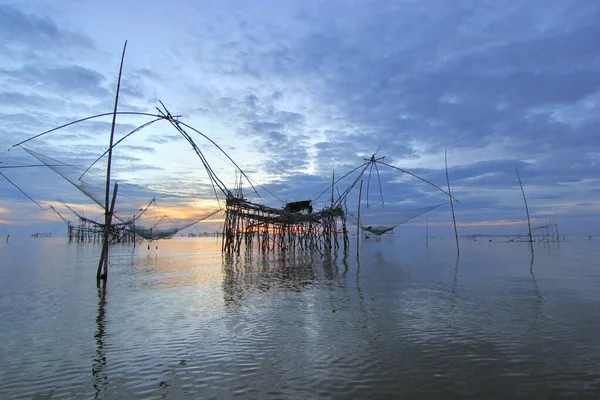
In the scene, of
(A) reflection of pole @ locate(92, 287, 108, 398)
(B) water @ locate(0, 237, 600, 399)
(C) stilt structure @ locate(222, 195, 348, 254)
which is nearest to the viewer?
(B) water @ locate(0, 237, 600, 399)

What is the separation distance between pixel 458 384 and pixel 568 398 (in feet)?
3.14

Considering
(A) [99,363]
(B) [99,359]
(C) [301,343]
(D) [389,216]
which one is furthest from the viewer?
(D) [389,216]

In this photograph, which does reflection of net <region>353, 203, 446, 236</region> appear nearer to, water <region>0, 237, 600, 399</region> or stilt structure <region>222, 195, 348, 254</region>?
stilt structure <region>222, 195, 348, 254</region>

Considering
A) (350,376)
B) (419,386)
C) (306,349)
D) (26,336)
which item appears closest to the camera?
(419,386)

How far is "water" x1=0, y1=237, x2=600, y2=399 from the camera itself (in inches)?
144

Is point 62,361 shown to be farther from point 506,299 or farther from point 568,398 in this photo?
point 506,299

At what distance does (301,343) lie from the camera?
16.5 feet

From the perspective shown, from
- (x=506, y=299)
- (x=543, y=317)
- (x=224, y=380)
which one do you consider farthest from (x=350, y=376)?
(x=506, y=299)

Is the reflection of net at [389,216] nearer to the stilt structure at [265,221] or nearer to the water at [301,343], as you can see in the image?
the stilt structure at [265,221]

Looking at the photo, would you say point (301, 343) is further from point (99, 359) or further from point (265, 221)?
point (265, 221)

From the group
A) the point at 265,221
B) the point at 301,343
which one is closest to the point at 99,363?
the point at 301,343

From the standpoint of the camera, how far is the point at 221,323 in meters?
6.20

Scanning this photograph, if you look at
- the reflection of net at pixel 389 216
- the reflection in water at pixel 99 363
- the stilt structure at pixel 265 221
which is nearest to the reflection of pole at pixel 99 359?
the reflection in water at pixel 99 363

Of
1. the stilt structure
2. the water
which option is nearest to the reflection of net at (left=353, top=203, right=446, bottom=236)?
the stilt structure
